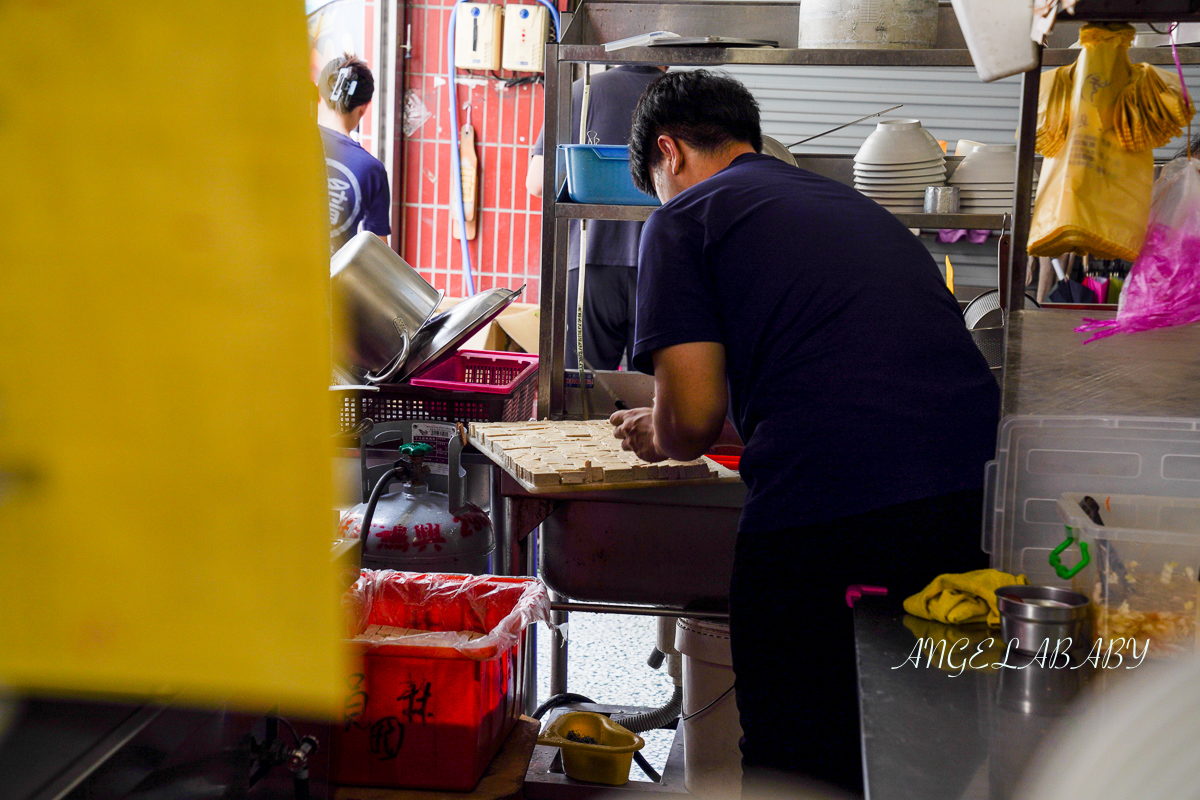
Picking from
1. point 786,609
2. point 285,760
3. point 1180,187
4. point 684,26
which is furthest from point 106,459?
point 684,26

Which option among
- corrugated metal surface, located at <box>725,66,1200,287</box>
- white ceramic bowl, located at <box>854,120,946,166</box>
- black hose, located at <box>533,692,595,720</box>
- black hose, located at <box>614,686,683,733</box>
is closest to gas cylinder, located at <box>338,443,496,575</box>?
black hose, located at <box>533,692,595,720</box>

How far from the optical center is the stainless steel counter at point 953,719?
0.83 meters

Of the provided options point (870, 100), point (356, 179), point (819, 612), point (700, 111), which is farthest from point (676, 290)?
point (870, 100)

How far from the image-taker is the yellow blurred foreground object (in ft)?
0.52

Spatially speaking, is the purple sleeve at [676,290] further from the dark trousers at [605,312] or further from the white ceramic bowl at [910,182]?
the dark trousers at [605,312]

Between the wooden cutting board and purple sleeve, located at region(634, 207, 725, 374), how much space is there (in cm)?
59

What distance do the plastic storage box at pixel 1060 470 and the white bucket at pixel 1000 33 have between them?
1.57 feet

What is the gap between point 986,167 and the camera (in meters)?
2.58

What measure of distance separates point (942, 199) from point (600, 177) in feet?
3.03

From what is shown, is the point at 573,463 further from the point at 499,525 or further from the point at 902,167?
the point at 902,167

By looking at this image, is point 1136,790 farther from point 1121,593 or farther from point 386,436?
point 386,436

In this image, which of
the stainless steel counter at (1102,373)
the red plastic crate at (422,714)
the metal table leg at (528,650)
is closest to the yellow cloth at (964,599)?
the stainless steel counter at (1102,373)

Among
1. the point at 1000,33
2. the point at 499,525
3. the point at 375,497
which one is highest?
the point at 1000,33

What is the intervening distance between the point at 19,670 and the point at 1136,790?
250 mm
